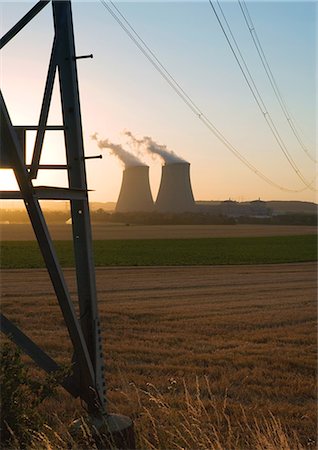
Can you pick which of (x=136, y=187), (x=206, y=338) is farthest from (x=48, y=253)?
(x=136, y=187)

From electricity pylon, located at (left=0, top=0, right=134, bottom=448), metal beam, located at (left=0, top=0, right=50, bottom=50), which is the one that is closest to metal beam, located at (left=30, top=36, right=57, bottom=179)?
electricity pylon, located at (left=0, top=0, right=134, bottom=448)

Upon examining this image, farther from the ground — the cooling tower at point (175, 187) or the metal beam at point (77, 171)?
the cooling tower at point (175, 187)

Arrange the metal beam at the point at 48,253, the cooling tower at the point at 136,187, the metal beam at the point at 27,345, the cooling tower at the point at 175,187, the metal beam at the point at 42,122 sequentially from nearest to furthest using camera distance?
1. the metal beam at the point at 48,253
2. the metal beam at the point at 42,122
3. the metal beam at the point at 27,345
4. the cooling tower at the point at 175,187
5. the cooling tower at the point at 136,187

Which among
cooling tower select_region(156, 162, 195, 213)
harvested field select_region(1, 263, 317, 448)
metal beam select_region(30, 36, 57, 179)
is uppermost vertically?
cooling tower select_region(156, 162, 195, 213)

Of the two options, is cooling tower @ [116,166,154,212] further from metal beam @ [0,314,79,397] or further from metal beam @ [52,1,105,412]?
metal beam @ [0,314,79,397]

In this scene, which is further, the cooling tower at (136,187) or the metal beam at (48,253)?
the cooling tower at (136,187)

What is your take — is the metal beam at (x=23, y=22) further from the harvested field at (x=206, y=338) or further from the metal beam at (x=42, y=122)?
the harvested field at (x=206, y=338)

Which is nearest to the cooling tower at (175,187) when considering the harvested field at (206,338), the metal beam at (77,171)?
the harvested field at (206,338)

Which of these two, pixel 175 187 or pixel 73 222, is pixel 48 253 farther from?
pixel 175 187
